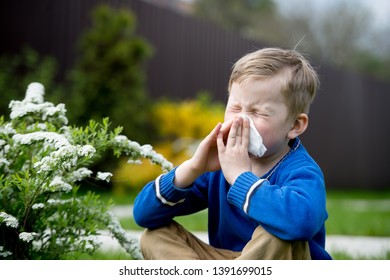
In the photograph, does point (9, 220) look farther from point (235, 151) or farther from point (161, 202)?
point (235, 151)

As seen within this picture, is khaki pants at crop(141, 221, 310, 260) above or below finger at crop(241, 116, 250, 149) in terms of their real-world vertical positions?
below

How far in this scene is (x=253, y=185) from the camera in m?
1.72

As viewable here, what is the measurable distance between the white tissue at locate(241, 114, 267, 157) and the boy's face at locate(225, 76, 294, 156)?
4cm

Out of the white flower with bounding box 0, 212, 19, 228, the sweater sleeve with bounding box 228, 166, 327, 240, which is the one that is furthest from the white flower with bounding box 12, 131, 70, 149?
the sweater sleeve with bounding box 228, 166, 327, 240

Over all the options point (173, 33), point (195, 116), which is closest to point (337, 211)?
point (195, 116)

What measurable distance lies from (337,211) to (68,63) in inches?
135

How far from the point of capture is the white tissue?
1847mm

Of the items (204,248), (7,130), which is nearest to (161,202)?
(204,248)

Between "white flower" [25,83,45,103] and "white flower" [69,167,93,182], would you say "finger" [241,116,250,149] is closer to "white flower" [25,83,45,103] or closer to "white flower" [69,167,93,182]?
"white flower" [69,167,93,182]

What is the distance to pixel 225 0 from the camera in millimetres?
16750

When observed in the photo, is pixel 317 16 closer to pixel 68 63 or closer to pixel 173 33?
pixel 173 33

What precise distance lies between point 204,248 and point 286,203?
51 cm
